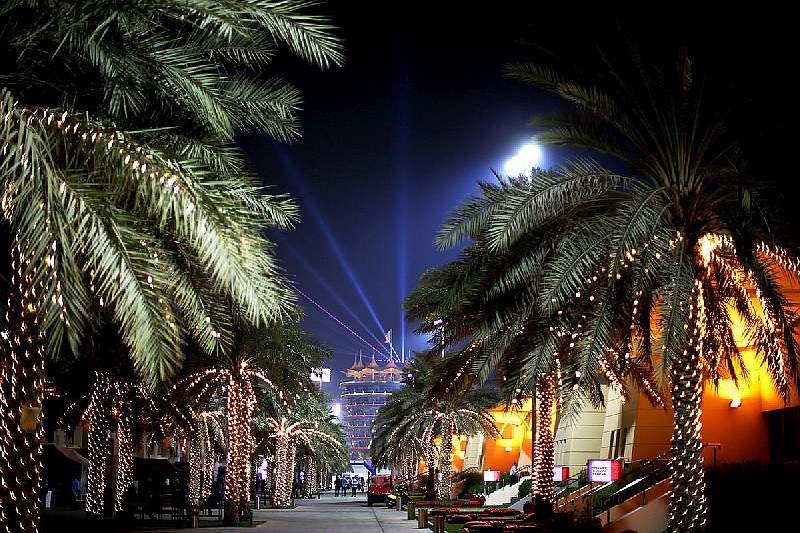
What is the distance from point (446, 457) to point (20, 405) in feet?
135

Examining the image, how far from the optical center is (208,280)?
13.2m

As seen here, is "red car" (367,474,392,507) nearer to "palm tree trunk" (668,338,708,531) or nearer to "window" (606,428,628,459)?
"window" (606,428,628,459)

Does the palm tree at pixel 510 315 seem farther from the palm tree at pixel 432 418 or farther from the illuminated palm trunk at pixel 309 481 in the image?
the illuminated palm trunk at pixel 309 481

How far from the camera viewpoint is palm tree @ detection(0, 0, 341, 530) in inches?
372

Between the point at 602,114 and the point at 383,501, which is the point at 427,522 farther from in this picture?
the point at 383,501

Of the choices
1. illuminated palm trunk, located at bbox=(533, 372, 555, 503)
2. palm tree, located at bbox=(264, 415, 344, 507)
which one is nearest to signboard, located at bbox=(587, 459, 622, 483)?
illuminated palm trunk, located at bbox=(533, 372, 555, 503)

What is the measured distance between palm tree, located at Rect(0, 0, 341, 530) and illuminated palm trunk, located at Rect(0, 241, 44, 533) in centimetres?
2

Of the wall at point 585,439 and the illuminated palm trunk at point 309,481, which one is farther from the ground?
the wall at point 585,439

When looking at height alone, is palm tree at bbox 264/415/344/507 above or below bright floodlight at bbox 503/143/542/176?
below

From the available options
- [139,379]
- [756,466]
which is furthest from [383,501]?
[756,466]

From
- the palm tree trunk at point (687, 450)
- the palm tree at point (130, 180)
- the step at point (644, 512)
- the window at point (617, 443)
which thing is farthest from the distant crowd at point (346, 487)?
the palm tree at point (130, 180)

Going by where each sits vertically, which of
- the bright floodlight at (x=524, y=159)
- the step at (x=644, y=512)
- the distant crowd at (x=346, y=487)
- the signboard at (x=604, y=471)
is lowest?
the distant crowd at (x=346, y=487)

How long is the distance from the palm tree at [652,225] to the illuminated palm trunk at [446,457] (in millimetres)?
31181

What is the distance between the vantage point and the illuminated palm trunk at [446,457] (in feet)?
159
